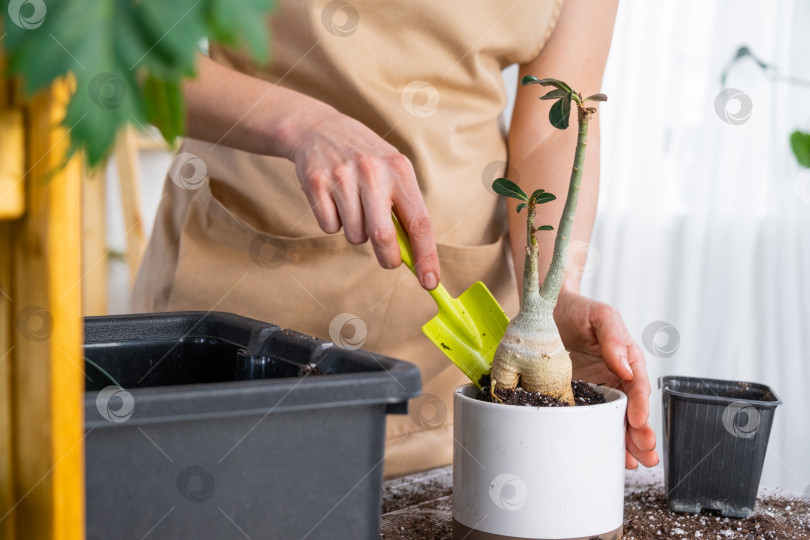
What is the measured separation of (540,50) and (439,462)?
23.1 inches

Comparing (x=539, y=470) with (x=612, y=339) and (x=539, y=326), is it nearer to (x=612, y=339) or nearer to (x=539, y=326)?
(x=539, y=326)

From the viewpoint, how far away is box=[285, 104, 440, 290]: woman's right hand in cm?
64

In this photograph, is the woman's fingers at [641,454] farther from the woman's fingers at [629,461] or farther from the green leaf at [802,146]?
the green leaf at [802,146]

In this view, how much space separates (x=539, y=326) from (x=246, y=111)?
35cm

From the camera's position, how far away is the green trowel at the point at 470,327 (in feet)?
2.35

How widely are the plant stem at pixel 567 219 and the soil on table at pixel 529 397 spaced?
0.08 metres

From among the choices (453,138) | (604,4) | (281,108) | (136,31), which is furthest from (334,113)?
(604,4)

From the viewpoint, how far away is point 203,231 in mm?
1007

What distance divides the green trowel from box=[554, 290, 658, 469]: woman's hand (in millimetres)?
135

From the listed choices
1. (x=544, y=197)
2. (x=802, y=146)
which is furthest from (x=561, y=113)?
(x=802, y=146)

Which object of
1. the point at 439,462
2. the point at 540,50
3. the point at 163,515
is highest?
the point at 540,50

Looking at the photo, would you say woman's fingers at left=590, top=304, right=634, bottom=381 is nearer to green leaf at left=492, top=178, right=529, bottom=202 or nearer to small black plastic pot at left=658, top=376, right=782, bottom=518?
small black plastic pot at left=658, top=376, right=782, bottom=518

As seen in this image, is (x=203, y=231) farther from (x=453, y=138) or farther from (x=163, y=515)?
(x=163, y=515)

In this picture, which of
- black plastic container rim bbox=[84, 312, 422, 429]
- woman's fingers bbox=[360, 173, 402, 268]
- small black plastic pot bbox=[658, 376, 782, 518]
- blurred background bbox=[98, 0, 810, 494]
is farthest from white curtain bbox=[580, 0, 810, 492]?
black plastic container rim bbox=[84, 312, 422, 429]
